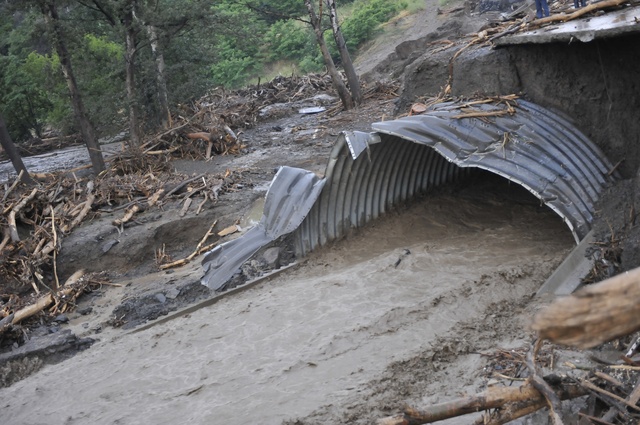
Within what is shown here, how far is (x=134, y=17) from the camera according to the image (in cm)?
1925

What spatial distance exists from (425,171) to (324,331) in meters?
4.08

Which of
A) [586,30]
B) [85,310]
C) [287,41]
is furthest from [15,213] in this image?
[287,41]

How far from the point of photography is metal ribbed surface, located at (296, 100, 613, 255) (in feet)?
27.3

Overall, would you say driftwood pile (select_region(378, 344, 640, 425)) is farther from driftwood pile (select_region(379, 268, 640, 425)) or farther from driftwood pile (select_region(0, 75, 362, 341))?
driftwood pile (select_region(0, 75, 362, 341))

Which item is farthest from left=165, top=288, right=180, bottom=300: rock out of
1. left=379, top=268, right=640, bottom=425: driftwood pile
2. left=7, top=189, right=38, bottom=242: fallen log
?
left=379, top=268, right=640, bottom=425: driftwood pile

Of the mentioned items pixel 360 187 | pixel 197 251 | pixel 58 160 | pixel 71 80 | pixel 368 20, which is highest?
pixel 71 80

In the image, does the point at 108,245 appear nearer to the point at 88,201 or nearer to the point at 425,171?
the point at 88,201

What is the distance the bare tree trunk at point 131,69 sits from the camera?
19312 mm

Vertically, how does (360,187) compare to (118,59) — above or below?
below

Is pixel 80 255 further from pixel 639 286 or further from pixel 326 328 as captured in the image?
pixel 639 286

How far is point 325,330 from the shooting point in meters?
7.65

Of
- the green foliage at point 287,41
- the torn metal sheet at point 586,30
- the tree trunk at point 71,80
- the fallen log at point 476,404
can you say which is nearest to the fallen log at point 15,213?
the tree trunk at point 71,80

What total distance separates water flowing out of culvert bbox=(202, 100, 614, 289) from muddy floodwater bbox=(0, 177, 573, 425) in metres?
0.46

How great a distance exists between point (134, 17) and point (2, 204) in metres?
7.08
